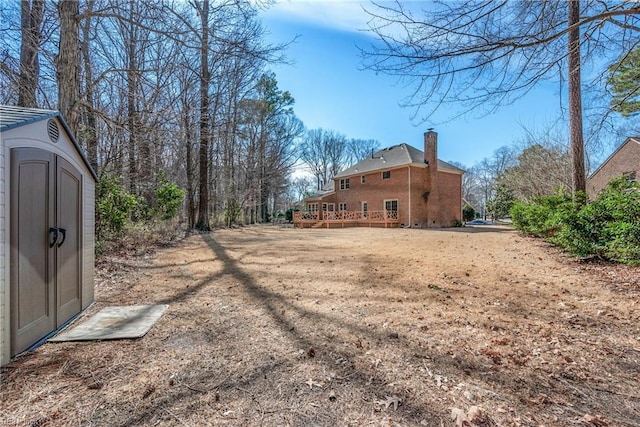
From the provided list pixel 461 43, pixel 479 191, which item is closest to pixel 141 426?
pixel 461 43

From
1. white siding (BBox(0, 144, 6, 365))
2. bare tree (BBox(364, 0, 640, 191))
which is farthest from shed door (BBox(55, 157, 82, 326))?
bare tree (BBox(364, 0, 640, 191))

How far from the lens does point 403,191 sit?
20.5 metres

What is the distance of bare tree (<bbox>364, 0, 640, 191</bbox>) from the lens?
3.52 m

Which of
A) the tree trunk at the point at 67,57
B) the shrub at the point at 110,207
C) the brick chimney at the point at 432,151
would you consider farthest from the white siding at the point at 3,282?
the brick chimney at the point at 432,151

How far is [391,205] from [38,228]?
20633 millimetres

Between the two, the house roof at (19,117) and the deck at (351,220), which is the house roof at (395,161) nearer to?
the deck at (351,220)

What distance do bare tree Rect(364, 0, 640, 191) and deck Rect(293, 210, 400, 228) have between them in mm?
17093

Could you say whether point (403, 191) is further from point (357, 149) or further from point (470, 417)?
point (357, 149)

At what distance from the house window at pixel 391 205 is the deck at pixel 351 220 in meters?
0.37

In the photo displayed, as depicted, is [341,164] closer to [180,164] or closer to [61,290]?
[180,164]

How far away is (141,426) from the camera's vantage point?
1.60m

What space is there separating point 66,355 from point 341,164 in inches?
1648

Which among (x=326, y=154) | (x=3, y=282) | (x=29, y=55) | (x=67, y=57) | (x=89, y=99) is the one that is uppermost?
(x=326, y=154)

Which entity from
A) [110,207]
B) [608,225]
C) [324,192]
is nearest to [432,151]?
[324,192]
